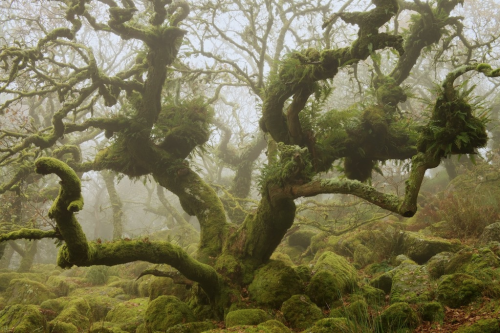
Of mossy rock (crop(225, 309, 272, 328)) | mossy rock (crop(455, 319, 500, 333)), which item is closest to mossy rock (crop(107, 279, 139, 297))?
mossy rock (crop(225, 309, 272, 328))

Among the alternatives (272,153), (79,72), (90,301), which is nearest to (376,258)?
(272,153)

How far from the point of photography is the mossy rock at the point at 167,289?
746cm

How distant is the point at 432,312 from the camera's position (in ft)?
13.4

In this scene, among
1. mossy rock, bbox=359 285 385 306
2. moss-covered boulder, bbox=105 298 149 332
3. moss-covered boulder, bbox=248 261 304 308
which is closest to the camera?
mossy rock, bbox=359 285 385 306

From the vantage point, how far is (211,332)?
12.7 ft

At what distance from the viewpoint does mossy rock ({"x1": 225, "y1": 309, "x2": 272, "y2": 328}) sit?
467 cm

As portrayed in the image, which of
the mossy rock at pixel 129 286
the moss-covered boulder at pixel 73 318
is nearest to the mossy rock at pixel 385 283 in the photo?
the moss-covered boulder at pixel 73 318

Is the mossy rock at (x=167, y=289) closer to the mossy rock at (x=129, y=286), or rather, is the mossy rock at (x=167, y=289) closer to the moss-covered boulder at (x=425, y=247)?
the mossy rock at (x=129, y=286)

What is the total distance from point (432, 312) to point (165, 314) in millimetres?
4194

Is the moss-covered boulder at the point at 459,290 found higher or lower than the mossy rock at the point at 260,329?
higher

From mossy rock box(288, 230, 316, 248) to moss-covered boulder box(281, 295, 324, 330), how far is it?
810 centimetres

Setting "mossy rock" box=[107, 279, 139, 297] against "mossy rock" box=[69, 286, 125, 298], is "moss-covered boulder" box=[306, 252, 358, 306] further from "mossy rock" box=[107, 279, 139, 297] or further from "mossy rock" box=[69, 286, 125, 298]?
Result: "mossy rock" box=[69, 286, 125, 298]

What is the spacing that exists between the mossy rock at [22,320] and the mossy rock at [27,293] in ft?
13.0

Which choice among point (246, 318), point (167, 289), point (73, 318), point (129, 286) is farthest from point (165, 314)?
point (129, 286)
